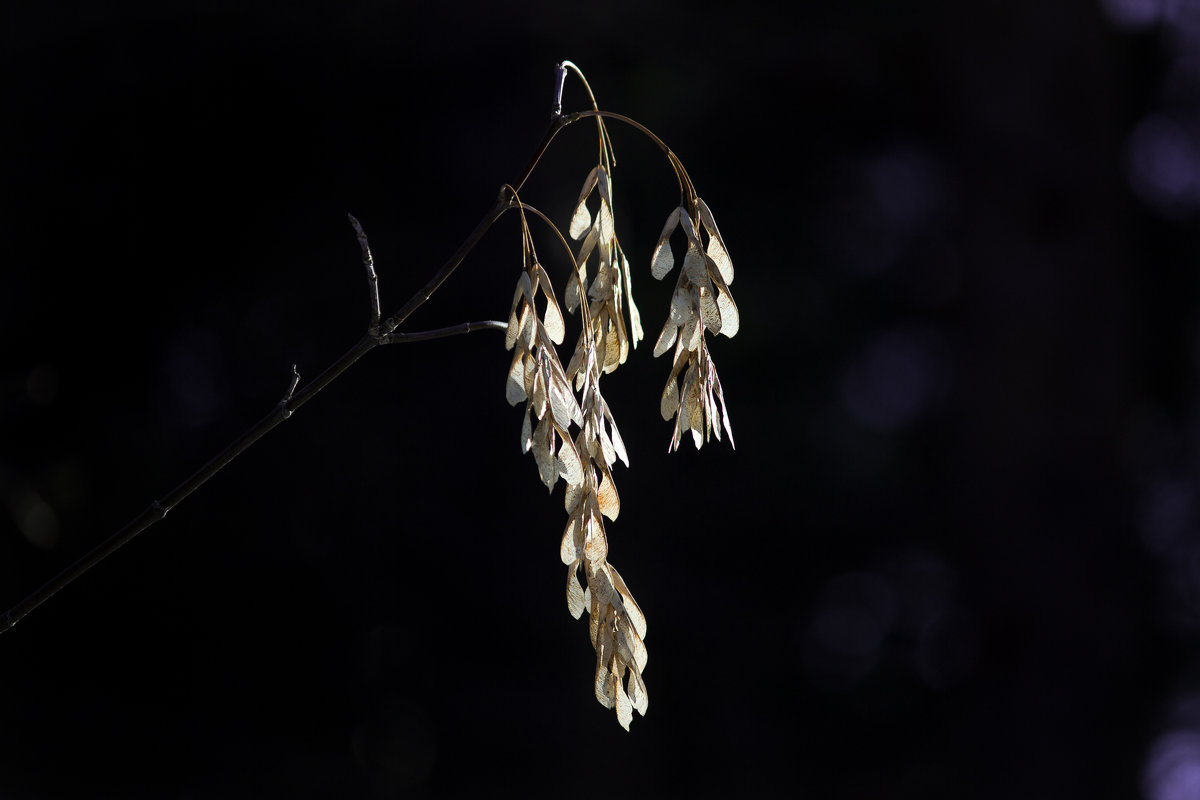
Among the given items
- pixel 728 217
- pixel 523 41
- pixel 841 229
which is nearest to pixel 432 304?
pixel 523 41

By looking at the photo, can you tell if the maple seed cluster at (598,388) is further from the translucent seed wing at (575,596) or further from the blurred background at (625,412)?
the blurred background at (625,412)

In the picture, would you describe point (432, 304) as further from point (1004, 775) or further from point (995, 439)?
point (1004, 775)

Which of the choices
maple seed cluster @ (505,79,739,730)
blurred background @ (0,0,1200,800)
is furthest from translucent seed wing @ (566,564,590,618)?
blurred background @ (0,0,1200,800)

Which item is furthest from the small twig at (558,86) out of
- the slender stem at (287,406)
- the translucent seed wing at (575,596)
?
the translucent seed wing at (575,596)

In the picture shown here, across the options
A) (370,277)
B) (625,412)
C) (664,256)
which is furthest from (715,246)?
(625,412)

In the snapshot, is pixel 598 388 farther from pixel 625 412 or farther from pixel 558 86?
pixel 625 412

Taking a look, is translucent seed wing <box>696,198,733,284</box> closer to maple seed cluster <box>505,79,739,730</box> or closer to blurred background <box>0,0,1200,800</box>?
maple seed cluster <box>505,79,739,730</box>
